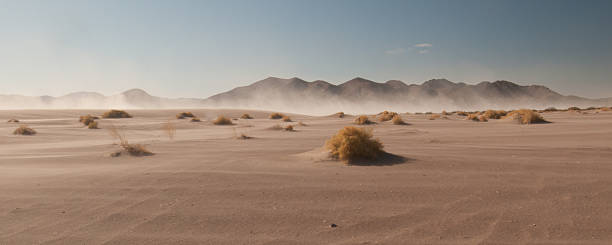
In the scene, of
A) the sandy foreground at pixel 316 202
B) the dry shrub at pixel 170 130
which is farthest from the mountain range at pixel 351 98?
the sandy foreground at pixel 316 202

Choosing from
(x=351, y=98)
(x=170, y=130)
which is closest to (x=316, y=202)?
(x=170, y=130)

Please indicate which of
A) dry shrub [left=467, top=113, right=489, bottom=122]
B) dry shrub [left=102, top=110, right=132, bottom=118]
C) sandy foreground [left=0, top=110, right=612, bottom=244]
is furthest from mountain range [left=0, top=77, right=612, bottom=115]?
sandy foreground [left=0, top=110, right=612, bottom=244]

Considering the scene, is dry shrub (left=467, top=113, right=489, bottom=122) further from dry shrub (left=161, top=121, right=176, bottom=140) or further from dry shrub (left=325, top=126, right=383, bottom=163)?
dry shrub (left=325, top=126, right=383, bottom=163)

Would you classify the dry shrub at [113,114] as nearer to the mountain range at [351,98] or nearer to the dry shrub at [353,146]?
the dry shrub at [353,146]

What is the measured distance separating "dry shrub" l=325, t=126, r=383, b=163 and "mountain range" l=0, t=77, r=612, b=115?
348 ft

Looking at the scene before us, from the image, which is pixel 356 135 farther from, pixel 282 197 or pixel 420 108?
pixel 420 108

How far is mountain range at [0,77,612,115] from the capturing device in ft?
386

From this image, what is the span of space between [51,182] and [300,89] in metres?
123

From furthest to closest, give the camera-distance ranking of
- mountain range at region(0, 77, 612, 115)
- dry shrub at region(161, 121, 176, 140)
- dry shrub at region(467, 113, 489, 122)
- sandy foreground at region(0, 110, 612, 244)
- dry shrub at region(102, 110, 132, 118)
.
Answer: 1. mountain range at region(0, 77, 612, 115)
2. dry shrub at region(102, 110, 132, 118)
3. dry shrub at region(467, 113, 489, 122)
4. dry shrub at region(161, 121, 176, 140)
5. sandy foreground at region(0, 110, 612, 244)

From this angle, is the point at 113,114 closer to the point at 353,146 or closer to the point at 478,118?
the point at 478,118

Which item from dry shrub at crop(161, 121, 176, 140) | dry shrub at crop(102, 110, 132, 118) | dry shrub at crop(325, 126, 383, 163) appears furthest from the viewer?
dry shrub at crop(102, 110, 132, 118)

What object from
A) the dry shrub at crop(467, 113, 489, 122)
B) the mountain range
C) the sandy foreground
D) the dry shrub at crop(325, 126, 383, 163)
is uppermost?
the mountain range

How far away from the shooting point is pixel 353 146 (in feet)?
17.9

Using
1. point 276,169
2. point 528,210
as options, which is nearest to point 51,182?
point 276,169
